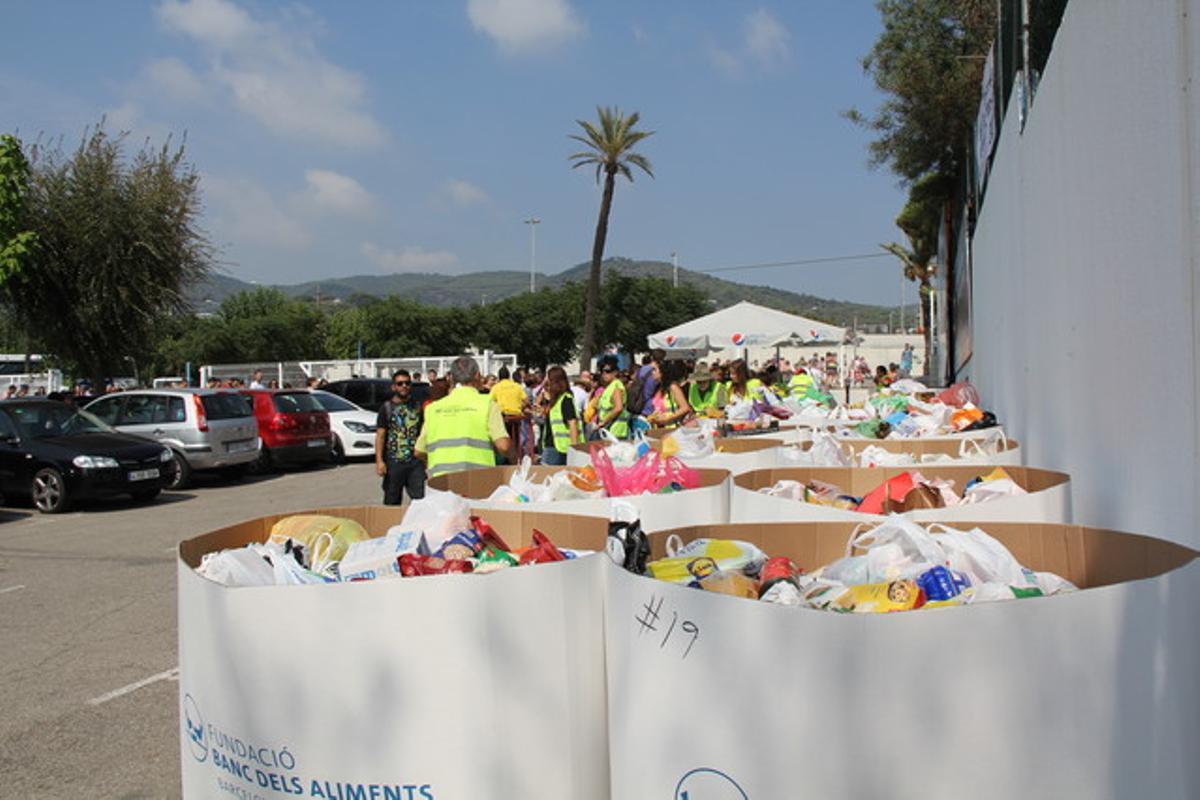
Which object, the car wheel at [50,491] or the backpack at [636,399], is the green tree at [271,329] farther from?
the backpack at [636,399]

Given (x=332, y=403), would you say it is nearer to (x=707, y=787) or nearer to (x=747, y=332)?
(x=747, y=332)

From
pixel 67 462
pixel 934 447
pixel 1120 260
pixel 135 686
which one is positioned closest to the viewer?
pixel 1120 260

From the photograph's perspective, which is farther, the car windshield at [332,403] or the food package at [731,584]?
the car windshield at [332,403]

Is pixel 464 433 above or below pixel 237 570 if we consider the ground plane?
above

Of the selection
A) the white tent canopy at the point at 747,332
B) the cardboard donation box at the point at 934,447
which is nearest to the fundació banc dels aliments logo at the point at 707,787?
the cardboard donation box at the point at 934,447

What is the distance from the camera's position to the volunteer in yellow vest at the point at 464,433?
715 centimetres

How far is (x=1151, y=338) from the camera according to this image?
3641 mm

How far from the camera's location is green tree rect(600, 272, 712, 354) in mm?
66500

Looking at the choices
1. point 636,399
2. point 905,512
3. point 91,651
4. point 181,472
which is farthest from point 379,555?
point 181,472

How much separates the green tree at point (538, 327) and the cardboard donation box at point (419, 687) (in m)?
63.5

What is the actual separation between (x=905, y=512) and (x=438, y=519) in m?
1.72

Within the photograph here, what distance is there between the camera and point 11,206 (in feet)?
60.5

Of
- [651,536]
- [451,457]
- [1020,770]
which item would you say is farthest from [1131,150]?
[451,457]

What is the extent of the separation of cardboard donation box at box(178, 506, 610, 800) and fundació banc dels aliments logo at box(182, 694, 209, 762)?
0.61 ft
